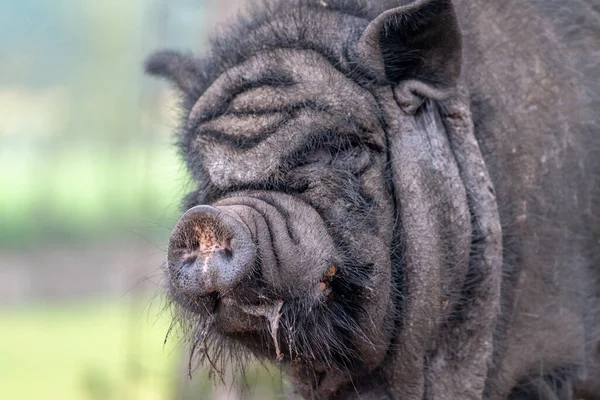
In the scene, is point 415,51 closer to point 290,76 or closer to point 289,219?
point 290,76

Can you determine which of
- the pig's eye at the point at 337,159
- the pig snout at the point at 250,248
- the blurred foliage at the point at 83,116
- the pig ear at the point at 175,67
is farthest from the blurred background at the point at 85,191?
the pig snout at the point at 250,248

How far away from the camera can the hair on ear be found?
3764 millimetres

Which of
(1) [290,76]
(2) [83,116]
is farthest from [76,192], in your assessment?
(1) [290,76]

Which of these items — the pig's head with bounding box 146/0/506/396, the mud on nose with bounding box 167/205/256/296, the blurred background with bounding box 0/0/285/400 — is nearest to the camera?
the mud on nose with bounding box 167/205/256/296

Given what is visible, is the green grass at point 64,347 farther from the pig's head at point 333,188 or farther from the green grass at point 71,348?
the pig's head at point 333,188

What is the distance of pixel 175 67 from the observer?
478cm

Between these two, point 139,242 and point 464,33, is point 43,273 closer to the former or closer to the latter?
point 139,242

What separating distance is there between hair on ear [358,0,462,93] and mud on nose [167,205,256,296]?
1057 millimetres

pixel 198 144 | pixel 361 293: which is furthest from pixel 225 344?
pixel 198 144

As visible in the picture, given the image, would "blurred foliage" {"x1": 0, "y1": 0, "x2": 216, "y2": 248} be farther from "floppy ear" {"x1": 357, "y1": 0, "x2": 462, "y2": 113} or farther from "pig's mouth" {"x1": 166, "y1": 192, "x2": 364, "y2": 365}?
"pig's mouth" {"x1": 166, "y1": 192, "x2": 364, "y2": 365}

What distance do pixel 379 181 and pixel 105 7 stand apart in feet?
17.4

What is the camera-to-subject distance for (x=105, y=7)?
8375 mm

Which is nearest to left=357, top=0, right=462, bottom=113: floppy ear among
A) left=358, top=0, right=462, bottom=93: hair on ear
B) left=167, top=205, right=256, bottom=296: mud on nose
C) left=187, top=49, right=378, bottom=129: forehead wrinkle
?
left=358, top=0, right=462, bottom=93: hair on ear

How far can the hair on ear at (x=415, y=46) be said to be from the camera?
3764 millimetres
